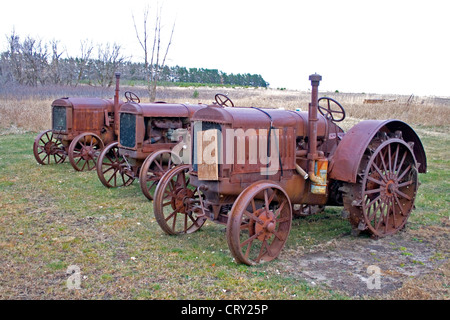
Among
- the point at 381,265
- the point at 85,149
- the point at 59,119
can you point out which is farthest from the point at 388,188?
the point at 59,119

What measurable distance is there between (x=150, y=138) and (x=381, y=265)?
4.58 m

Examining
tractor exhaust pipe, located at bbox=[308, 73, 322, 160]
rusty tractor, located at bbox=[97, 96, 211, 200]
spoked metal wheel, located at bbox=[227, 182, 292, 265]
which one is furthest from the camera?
rusty tractor, located at bbox=[97, 96, 211, 200]

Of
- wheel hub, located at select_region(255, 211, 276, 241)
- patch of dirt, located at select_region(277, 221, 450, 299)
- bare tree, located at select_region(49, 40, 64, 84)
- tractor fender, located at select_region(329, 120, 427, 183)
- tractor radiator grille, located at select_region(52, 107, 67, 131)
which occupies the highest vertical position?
bare tree, located at select_region(49, 40, 64, 84)

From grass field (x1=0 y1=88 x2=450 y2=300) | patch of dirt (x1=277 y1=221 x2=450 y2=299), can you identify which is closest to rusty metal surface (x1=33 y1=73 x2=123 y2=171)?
grass field (x1=0 y1=88 x2=450 y2=300)

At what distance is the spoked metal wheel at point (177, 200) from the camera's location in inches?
194

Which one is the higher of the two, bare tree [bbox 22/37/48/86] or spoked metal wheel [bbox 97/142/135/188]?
bare tree [bbox 22/37/48/86]

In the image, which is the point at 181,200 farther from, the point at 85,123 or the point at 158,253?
the point at 85,123

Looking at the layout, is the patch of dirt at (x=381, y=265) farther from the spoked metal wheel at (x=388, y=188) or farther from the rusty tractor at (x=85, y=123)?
the rusty tractor at (x=85, y=123)

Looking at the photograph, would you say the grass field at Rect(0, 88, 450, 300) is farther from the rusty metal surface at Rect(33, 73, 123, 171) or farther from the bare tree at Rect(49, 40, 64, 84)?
the bare tree at Rect(49, 40, 64, 84)

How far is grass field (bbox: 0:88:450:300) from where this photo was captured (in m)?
3.59

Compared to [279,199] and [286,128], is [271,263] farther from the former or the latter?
[286,128]

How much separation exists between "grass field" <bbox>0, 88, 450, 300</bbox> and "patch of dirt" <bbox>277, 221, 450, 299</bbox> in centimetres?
1

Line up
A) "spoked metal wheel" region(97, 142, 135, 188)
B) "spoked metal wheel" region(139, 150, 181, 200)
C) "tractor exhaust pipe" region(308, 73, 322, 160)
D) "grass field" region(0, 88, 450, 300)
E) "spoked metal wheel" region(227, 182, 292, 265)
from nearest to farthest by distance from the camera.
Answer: "grass field" region(0, 88, 450, 300) → "spoked metal wheel" region(227, 182, 292, 265) → "tractor exhaust pipe" region(308, 73, 322, 160) → "spoked metal wheel" region(139, 150, 181, 200) → "spoked metal wheel" region(97, 142, 135, 188)

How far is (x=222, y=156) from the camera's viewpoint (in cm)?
421
